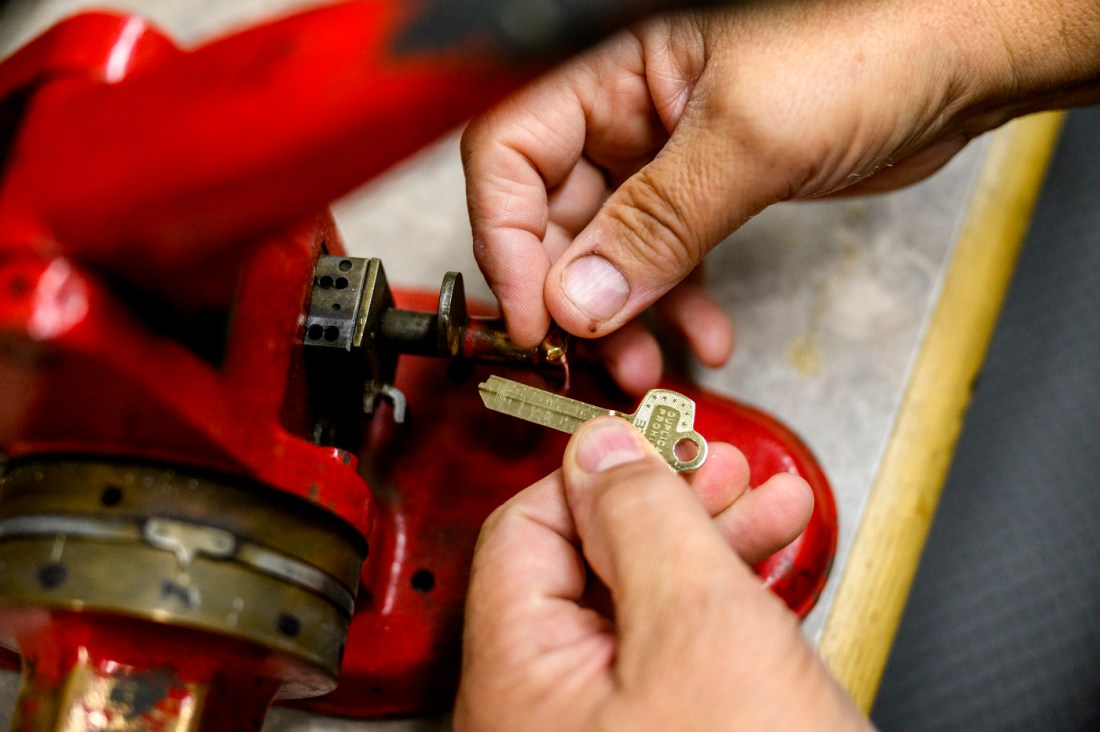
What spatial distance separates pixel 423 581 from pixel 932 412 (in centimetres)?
58

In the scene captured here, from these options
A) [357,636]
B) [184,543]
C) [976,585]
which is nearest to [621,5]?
[184,543]

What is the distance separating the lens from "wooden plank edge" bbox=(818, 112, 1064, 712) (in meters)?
0.88

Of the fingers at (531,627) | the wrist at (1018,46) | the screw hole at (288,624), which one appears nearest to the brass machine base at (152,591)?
the screw hole at (288,624)

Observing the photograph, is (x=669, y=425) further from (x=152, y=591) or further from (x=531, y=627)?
(x=152, y=591)

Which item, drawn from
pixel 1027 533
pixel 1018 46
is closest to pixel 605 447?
pixel 1018 46

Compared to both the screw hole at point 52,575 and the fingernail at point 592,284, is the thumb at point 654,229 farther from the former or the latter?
the screw hole at point 52,575

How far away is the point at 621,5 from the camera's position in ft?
1.24

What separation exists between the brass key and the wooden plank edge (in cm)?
32

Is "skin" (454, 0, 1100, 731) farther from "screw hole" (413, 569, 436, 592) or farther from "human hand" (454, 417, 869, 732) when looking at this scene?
"screw hole" (413, 569, 436, 592)

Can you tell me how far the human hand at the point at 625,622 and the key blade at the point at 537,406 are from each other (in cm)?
6

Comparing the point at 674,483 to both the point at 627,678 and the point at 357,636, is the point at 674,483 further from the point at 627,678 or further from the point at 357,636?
the point at 357,636

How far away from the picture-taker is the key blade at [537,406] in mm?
682

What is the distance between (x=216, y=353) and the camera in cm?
56

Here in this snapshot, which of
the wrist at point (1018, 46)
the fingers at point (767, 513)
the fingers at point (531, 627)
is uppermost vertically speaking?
the wrist at point (1018, 46)
